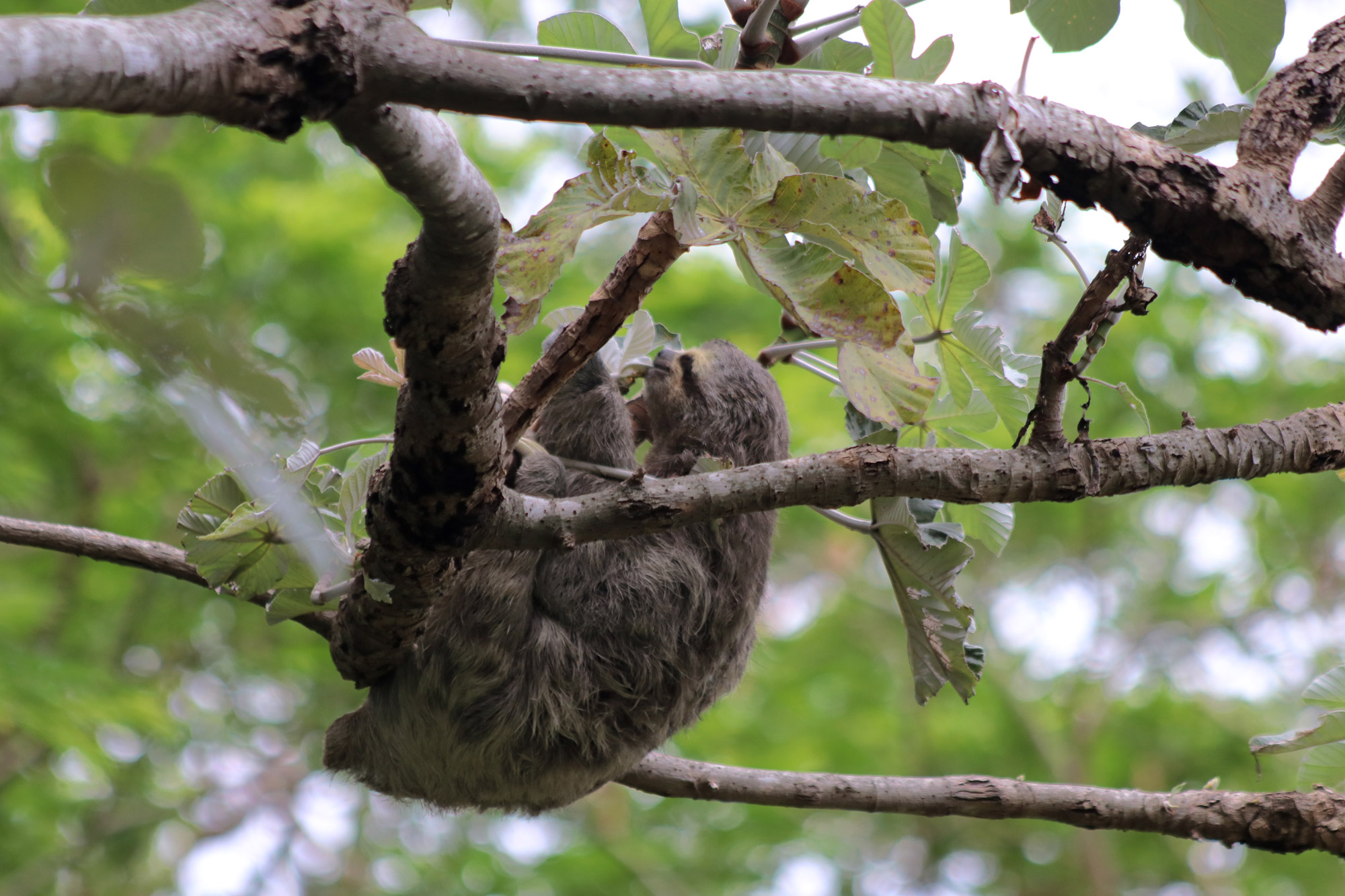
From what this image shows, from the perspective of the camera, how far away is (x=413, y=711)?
9.77 ft

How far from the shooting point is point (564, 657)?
10.1ft

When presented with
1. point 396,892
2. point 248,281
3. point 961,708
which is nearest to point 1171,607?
point 961,708

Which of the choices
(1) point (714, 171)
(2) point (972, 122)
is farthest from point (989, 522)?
(2) point (972, 122)

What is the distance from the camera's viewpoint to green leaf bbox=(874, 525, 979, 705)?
267 centimetres

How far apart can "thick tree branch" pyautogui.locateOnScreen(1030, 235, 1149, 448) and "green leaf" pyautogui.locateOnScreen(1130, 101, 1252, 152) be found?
0.38m

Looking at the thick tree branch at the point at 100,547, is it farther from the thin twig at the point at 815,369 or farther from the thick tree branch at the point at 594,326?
the thin twig at the point at 815,369

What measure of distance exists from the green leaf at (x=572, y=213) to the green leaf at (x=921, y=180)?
64 cm

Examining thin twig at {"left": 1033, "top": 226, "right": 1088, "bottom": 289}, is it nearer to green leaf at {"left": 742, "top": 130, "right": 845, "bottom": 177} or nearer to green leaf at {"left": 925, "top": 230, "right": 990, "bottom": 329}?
green leaf at {"left": 925, "top": 230, "right": 990, "bottom": 329}

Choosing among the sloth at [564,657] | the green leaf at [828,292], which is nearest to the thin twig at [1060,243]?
the green leaf at [828,292]

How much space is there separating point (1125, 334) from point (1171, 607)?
3.76m

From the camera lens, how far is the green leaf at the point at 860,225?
2078 mm

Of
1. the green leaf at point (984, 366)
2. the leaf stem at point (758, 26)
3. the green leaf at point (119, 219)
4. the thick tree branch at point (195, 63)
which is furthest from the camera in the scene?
the green leaf at point (984, 366)

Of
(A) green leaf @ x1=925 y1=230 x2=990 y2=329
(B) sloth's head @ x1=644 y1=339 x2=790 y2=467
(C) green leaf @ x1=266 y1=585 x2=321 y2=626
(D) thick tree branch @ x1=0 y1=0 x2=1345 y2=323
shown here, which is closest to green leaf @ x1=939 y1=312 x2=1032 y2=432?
(A) green leaf @ x1=925 y1=230 x2=990 y2=329

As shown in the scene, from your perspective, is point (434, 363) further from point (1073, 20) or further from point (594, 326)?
point (1073, 20)
